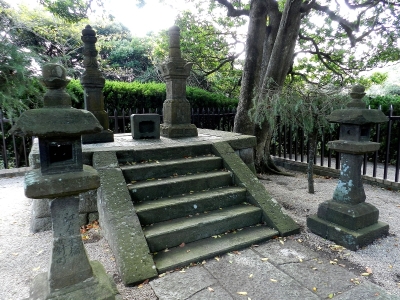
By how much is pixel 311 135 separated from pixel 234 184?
2018 millimetres

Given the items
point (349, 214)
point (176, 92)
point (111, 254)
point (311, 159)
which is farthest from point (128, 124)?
point (349, 214)

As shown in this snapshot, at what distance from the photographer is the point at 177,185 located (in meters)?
3.84

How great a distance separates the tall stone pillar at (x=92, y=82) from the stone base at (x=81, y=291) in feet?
10.9

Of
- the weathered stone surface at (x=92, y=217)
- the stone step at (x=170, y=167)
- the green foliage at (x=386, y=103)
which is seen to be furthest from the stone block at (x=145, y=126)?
the green foliage at (x=386, y=103)

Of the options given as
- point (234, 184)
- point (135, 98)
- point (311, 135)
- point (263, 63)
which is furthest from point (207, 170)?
point (135, 98)

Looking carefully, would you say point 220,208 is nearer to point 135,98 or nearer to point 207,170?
point 207,170

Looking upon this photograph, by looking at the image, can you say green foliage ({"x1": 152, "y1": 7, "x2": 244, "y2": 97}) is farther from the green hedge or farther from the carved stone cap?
the carved stone cap

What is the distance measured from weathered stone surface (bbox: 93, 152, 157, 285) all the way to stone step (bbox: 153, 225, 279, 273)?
0.65 feet

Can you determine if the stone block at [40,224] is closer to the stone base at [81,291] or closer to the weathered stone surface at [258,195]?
the stone base at [81,291]

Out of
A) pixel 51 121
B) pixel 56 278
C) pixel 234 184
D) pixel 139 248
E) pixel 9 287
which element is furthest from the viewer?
pixel 234 184

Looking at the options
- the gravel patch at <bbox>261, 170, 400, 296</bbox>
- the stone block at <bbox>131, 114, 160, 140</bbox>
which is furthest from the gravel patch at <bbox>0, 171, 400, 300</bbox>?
the stone block at <bbox>131, 114, 160, 140</bbox>

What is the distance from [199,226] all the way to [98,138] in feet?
10.0

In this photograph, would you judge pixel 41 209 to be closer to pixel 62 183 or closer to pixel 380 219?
pixel 62 183

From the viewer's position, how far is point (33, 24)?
11641 millimetres
